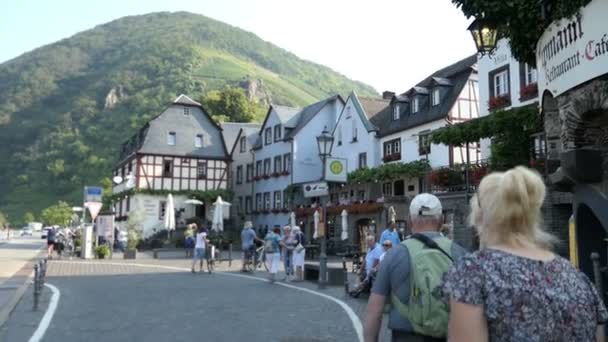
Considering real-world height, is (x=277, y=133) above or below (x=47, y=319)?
above

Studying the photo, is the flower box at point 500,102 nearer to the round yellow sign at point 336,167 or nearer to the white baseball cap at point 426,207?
the round yellow sign at point 336,167

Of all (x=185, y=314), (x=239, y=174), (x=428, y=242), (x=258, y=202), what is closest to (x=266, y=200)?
(x=258, y=202)

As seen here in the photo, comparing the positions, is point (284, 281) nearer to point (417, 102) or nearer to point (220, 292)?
point (220, 292)

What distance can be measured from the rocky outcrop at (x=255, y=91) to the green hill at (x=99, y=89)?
0.66ft

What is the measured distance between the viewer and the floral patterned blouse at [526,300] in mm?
2373

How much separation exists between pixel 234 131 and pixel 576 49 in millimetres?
55578

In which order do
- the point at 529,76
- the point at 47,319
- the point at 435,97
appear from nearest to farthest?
1. the point at 47,319
2. the point at 529,76
3. the point at 435,97

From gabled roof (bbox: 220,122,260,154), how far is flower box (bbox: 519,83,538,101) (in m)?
34.4

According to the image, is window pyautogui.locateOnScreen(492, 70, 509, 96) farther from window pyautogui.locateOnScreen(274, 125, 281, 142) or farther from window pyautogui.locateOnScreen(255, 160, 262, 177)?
window pyautogui.locateOnScreen(255, 160, 262, 177)

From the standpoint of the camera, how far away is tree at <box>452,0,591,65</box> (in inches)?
263

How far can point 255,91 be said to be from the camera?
12031cm

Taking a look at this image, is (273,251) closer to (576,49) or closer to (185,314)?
(185,314)

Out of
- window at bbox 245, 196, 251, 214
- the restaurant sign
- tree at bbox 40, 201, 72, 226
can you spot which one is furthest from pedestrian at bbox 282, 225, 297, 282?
tree at bbox 40, 201, 72, 226

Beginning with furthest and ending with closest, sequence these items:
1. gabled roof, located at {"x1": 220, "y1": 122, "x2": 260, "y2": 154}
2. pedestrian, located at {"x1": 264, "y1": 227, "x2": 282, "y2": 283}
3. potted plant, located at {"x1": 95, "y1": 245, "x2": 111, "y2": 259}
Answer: gabled roof, located at {"x1": 220, "y1": 122, "x2": 260, "y2": 154}
potted plant, located at {"x1": 95, "y1": 245, "x2": 111, "y2": 259}
pedestrian, located at {"x1": 264, "y1": 227, "x2": 282, "y2": 283}
